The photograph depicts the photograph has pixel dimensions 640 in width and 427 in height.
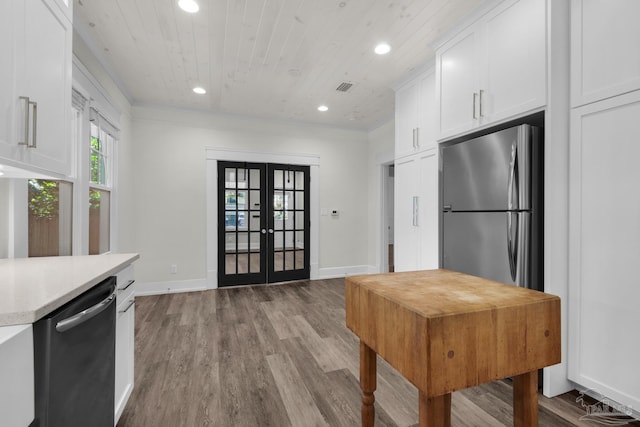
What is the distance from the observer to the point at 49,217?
2227mm

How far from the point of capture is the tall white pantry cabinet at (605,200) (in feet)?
5.25

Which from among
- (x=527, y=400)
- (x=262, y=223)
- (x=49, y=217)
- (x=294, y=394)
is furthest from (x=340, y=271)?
(x=527, y=400)

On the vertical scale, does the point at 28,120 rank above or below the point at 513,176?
above

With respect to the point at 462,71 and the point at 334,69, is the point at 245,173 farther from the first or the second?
the point at 462,71

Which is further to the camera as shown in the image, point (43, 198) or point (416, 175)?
point (416, 175)

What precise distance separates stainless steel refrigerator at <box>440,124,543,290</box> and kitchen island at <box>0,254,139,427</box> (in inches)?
92.1

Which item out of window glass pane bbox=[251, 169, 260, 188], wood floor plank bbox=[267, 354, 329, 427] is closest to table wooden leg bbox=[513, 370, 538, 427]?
wood floor plank bbox=[267, 354, 329, 427]

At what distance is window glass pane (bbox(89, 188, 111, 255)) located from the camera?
9.89 ft

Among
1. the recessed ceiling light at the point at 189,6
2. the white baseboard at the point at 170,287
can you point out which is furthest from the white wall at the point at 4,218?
the white baseboard at the point at 170,287

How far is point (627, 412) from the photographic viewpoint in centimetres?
165

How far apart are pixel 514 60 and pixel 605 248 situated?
1334 mm

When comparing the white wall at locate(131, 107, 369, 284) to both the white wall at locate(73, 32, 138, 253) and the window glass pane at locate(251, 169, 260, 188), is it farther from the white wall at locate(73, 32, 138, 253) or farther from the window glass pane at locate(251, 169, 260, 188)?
the window glass pane at locate(251, 169, 260, 188)

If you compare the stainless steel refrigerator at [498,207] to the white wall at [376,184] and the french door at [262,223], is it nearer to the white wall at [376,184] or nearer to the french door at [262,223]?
the white wall at [376,184]

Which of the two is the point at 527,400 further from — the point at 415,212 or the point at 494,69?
the point at 415,212
